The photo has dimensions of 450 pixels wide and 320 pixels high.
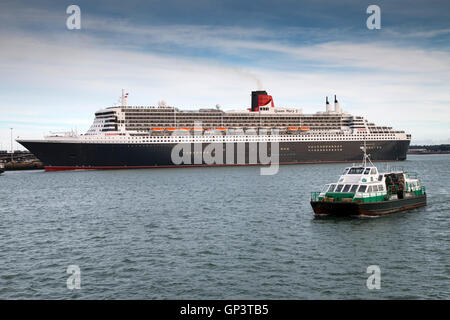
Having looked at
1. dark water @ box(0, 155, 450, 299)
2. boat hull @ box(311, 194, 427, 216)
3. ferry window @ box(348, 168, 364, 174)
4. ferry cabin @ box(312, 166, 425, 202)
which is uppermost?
ferry window @ box(348, 168, 364, 174)

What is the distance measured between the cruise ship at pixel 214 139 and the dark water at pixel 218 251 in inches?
1692

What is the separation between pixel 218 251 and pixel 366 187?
41.8ft

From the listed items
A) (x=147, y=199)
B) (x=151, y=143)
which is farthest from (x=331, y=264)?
(x=151, y=143)

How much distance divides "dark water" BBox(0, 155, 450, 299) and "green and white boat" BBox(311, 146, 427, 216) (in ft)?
3.00

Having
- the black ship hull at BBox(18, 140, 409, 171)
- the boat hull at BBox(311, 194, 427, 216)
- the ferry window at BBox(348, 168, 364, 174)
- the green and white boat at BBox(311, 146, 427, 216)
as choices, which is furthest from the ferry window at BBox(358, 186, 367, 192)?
the black ship hull at BBox(18, 140, 409, 171)

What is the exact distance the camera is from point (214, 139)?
87.9 m

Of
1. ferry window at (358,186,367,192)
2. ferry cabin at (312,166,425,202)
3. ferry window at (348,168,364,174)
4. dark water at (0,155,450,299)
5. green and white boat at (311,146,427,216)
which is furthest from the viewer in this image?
ferry window at (348,168,364,174)

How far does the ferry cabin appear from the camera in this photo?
92.5 ft

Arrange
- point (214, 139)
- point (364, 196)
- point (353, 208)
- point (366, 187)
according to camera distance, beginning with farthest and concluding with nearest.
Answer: point (214, 139), point (366, 187), point (364, 196), point (353, 208)

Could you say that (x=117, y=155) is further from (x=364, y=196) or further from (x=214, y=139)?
(x=364, y=196)

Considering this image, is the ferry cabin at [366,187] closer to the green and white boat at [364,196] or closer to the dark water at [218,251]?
the green and white boat at [364,196]

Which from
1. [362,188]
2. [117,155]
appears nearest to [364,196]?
[362,188]

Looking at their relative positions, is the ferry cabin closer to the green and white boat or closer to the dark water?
the green and white boat

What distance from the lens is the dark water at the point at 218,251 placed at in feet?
51.0
